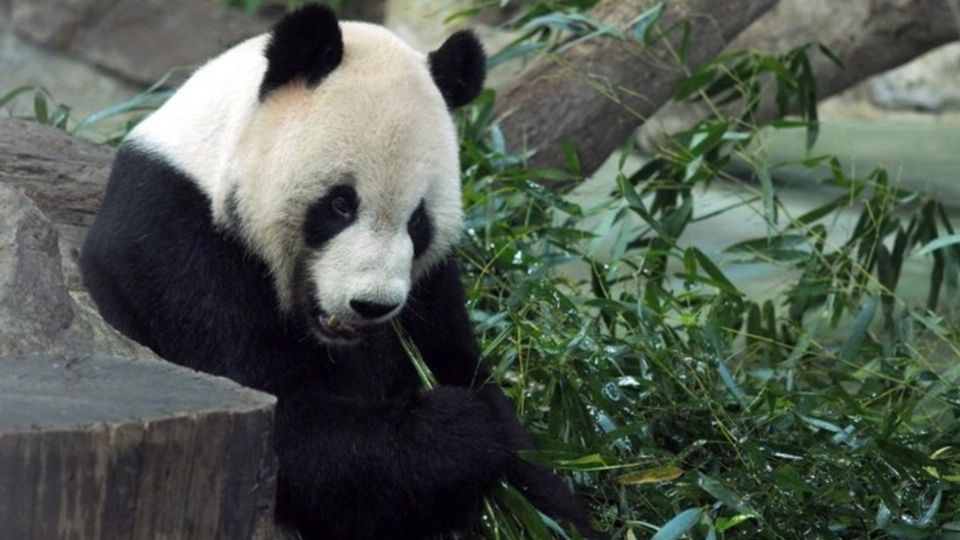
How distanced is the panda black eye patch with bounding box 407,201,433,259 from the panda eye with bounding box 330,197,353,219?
0.35 feet

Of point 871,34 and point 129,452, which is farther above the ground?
point 129,452

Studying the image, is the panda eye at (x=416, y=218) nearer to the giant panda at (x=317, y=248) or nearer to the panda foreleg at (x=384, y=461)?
the giant panda at (x=317, y=248)

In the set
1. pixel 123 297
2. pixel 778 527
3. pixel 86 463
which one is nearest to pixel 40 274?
pixel 123 297

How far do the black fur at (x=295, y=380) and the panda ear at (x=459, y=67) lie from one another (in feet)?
1.49

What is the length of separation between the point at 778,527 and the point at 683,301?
45.0 inches

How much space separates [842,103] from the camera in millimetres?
10938

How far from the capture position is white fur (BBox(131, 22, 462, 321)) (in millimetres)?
2537

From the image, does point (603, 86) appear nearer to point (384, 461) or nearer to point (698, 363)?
point (698, 363)

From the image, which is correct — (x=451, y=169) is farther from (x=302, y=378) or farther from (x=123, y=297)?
(x=123, y=297)

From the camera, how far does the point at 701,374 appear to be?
3410 millimetres

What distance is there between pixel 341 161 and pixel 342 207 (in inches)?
3.0

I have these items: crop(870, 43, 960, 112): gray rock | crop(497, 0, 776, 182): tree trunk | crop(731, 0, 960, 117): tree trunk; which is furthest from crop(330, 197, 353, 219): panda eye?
crop(870, 43, 960, 112): gray rock

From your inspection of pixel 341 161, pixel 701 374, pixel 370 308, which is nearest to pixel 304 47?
pixel 341 161

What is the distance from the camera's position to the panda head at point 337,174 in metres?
2.54
